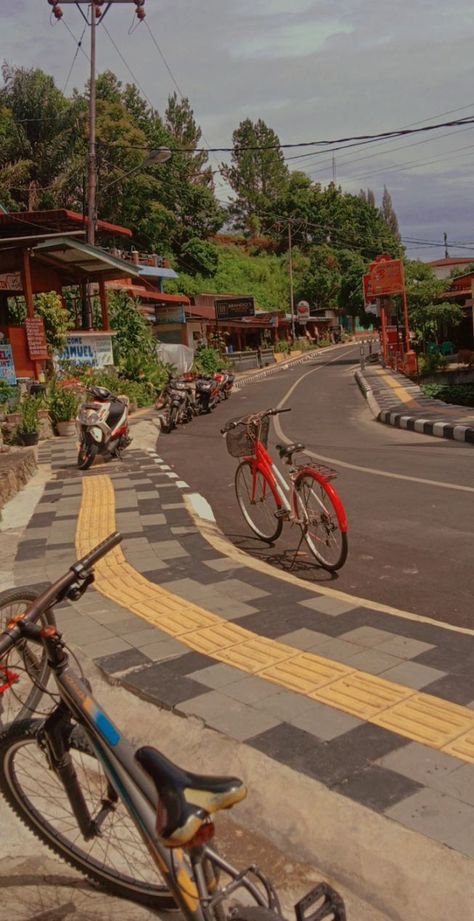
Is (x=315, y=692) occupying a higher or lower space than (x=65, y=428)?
lower

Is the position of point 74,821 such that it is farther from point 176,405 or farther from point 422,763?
point 176,405

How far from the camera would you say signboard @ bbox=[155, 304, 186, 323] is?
119ft

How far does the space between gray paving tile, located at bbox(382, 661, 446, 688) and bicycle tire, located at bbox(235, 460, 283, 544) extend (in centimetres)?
270

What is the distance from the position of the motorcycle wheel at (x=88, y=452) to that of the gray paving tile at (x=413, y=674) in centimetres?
757

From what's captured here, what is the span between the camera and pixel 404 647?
3.75 metres

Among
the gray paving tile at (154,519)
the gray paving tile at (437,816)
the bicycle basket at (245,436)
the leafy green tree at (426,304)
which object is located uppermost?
the leafy green tree at (426,304)

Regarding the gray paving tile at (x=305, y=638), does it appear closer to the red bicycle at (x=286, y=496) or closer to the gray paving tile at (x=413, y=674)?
the gray paving tile at (x=413, y=674)

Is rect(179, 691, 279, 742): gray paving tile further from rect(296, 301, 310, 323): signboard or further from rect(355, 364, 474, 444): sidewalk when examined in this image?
rect(296, 301, 310, 323): signboard

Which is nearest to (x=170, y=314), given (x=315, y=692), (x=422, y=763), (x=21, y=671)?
(x=315, y=692)

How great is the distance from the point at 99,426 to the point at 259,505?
4.55 meters

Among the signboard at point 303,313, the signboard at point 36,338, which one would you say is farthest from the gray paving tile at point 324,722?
the signboard at point 303,313

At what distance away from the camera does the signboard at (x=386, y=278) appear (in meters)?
30.0

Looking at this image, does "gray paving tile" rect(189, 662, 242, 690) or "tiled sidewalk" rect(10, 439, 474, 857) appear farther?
"gray paving tile" rect(189, 662, 242, 690)

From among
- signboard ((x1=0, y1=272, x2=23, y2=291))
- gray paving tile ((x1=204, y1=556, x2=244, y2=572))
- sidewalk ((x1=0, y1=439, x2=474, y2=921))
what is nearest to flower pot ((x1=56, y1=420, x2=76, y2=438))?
signboard ((x1=0, y1=272, x2=23, y2=291))
